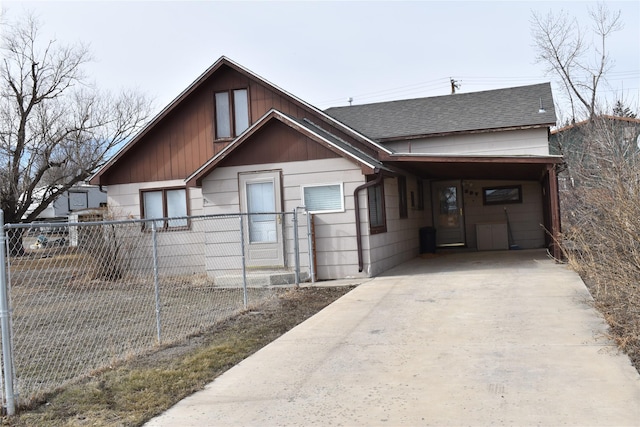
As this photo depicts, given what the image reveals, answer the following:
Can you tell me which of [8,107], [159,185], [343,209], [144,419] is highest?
[8,107]

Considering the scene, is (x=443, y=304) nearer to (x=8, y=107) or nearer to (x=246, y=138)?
(x=246, y=138)

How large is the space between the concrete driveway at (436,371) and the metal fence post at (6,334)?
1.33 m

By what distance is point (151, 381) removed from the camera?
17.7 ft

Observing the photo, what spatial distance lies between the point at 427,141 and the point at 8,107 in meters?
19.9

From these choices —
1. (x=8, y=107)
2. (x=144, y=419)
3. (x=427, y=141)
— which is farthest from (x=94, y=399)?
(x=8, y=107)

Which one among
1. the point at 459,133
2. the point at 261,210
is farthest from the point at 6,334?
the point at 459,133

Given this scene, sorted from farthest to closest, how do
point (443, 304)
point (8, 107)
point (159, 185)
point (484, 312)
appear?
point (8, 107)
point (159, 185)
point (443, 304)
point (484, 312)

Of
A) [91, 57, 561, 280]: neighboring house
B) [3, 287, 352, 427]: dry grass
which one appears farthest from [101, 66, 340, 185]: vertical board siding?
[3, 287, 352, 427]: dry grass

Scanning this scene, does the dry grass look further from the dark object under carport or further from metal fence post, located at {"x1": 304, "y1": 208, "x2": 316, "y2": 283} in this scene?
the dark object under carport

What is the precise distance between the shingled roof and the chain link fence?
710 cm

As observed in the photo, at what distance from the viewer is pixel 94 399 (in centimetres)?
495

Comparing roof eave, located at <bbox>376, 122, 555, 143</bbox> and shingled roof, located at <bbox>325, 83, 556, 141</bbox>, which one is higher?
shingled roof, located at <bbox>325, 83, 556, 141</bbox>

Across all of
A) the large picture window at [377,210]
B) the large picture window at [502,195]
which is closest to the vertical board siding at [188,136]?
the large picture window at [377,210]

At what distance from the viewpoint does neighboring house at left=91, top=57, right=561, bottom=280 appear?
12.2 metres
